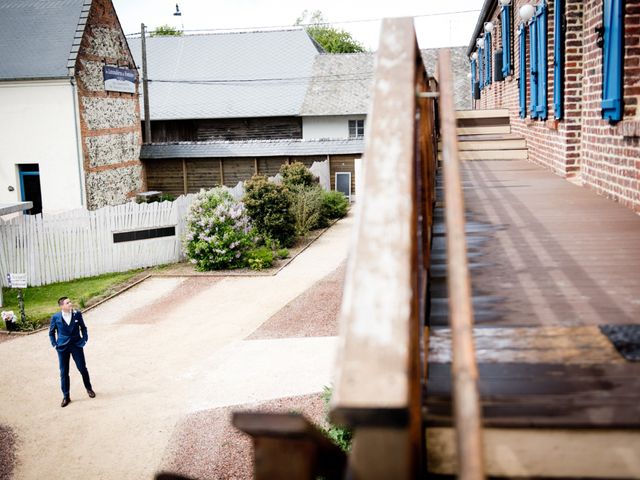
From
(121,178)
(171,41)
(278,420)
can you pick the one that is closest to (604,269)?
(278,420)

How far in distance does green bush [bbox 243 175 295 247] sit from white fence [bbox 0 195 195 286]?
6.51 feet

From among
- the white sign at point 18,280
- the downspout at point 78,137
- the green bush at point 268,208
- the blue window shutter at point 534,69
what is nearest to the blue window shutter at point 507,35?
the blue window shutter at point 534,69

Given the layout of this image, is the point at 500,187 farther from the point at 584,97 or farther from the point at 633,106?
the point at 633,106

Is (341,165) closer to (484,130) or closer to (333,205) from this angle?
(333,205)

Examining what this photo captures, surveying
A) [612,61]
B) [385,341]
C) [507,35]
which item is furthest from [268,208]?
[385,341]

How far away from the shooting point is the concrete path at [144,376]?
26.9ft

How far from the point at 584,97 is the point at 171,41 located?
37791 millimetres

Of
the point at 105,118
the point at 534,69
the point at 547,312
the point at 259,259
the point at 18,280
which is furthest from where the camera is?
the point at 105,118

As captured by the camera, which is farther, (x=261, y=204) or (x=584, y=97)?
(x=261, y=204)

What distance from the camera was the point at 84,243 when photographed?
1838 centimetres

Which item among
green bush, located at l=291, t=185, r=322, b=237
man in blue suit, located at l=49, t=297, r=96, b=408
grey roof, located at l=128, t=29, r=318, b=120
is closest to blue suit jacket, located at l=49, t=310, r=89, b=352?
man in blue suit, located at l=49, t=297, r=96, b=408

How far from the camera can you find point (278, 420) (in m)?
1.62

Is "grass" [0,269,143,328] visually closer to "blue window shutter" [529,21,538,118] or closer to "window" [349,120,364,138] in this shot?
"blue window shutter" [529,21,538,118]

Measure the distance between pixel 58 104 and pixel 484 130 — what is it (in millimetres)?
17971
